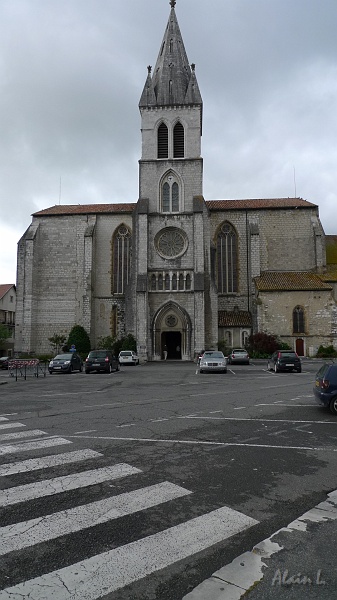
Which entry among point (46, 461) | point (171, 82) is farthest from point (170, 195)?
point (46, 461)

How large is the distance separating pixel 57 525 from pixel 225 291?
38.8m

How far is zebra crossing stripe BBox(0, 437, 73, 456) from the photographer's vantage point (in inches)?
265

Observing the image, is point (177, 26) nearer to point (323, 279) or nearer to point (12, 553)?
point (323, 279)

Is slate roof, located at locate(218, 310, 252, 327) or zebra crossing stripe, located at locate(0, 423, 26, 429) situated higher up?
slate roof, located at locate(218, 310, 252, 327)

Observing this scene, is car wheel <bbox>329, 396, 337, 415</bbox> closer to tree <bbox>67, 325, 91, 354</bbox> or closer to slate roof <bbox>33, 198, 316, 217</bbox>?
tree <bbox>67, 325, 91, 354</bbox>

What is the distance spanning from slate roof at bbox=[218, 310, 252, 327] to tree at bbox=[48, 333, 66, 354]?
1510cm

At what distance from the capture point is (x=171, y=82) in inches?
1619

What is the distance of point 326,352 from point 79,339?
2176 cm

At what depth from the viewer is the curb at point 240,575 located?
9.48ft

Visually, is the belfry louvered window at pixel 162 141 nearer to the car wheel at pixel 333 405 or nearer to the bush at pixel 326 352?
the bush at pixel 326 352

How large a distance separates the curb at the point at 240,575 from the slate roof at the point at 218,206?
132ft

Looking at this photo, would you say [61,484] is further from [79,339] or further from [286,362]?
[79,339]

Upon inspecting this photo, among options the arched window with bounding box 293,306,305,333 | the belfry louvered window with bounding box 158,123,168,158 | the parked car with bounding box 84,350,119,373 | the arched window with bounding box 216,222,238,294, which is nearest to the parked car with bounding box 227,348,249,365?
the arched window with bounding box 293,306,305,333

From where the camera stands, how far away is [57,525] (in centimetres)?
397
